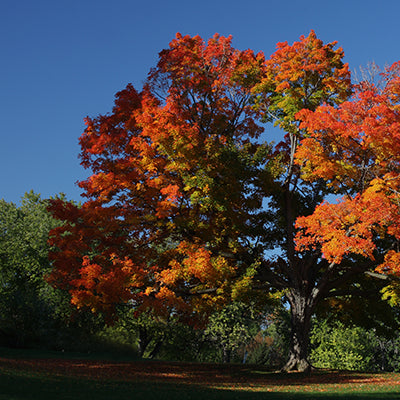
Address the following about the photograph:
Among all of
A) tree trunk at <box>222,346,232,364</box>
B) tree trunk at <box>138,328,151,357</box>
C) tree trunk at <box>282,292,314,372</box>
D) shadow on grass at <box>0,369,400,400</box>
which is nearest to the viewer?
shadow on grass at <box>0,369,400,400</box>

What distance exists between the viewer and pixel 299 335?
23094mm

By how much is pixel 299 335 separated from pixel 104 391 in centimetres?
1314

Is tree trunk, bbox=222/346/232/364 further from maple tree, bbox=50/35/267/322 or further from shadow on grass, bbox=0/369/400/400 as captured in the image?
shadow on grass, bbox=0/369/400/400

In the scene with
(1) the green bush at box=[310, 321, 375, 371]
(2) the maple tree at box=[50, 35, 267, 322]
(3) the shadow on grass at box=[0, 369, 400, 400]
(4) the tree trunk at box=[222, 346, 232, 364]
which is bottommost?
(3) the shadow on grass at box=[0, 369, 400, 400]

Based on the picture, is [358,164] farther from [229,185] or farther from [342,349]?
[342,349]

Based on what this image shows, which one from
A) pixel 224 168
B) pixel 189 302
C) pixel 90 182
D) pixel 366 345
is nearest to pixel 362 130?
pixel 224 168

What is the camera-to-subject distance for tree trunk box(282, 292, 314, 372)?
75.3 feet

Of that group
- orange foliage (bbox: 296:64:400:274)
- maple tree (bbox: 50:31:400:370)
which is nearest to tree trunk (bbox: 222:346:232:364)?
maple tree (bbox: 50:31:400:370)

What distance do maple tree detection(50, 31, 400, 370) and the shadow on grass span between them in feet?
17.5

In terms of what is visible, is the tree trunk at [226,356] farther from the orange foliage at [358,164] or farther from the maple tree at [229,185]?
the orange foliage at [358,164]

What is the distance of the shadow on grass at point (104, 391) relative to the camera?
11.3 meters

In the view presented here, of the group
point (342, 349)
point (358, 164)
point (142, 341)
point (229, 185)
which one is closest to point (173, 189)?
point (229, 185)

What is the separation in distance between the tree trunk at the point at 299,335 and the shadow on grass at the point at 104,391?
8350 millimetres

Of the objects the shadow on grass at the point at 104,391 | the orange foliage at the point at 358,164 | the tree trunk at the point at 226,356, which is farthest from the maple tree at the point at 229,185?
the tree trunk at the point at 226,356
